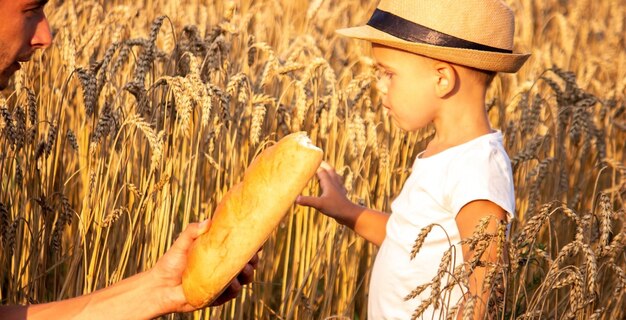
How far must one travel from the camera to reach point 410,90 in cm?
249

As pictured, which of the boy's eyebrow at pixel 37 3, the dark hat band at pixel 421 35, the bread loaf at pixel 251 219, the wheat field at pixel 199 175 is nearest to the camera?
the bread loaf at pixel 251 219

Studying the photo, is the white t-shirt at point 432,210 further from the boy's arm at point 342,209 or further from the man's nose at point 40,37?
the man's nose at point 40,37

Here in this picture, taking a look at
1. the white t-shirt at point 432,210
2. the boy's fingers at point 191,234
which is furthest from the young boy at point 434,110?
the boy's fingers at point 191,234

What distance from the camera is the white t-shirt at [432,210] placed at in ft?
7.52

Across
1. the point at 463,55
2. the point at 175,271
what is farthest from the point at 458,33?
the point at 175,271

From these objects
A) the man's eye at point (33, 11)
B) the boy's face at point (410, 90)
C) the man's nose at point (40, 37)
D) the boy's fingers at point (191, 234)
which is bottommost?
the boy's fingers at point (191, 234)

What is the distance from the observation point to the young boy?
2.38 meters

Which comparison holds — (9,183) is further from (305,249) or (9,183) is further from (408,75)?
(408,75)

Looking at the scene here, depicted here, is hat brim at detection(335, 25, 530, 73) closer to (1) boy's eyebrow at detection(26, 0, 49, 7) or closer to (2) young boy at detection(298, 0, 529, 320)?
(2) young boy at detection(298, 0, 529, 320)

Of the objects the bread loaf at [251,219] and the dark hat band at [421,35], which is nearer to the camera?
the bread loaf at [251,219]

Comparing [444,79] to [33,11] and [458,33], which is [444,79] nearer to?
[458,33]

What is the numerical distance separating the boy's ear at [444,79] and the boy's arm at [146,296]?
2.59ft

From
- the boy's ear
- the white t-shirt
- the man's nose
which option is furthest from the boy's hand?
the man's nose

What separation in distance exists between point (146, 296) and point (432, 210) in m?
0.78
